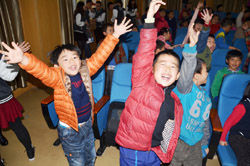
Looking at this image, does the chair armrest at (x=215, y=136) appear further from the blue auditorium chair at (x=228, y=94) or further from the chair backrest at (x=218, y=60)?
the chair backrest at (x=218, y=60)

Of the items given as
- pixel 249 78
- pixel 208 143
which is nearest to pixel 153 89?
pixel 208 143

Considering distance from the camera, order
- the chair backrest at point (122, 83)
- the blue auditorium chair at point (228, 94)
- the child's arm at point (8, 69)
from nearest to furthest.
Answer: the child's arm at point (8, 69) < the blue auditorium chair at point (228, 94) < the chair backrest at point (122, 83)

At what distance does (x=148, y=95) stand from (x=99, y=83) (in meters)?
1.18

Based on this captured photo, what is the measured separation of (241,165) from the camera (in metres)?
1.48

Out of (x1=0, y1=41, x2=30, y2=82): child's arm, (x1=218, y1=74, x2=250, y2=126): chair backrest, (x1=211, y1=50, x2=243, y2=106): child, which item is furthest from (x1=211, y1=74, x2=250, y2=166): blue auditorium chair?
(x1=0, y1=41, x2=30, y2=82): child's arm

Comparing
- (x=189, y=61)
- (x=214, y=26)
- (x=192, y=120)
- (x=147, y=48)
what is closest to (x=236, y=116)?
(x=192, y=120)

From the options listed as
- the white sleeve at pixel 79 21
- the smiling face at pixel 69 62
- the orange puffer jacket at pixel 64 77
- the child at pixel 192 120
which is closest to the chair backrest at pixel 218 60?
the child at pixel 192 120

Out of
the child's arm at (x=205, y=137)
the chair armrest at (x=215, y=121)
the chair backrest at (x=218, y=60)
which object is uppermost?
the chair backrest at (x=218, y=60)

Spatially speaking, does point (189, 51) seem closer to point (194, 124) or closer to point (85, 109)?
point (194, 124)

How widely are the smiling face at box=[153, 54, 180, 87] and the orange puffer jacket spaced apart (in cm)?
53

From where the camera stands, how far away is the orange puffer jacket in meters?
1.28

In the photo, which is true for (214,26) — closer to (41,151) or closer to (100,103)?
(100,103)

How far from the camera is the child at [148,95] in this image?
1.14 metres

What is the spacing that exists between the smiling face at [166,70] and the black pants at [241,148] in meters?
0.96
